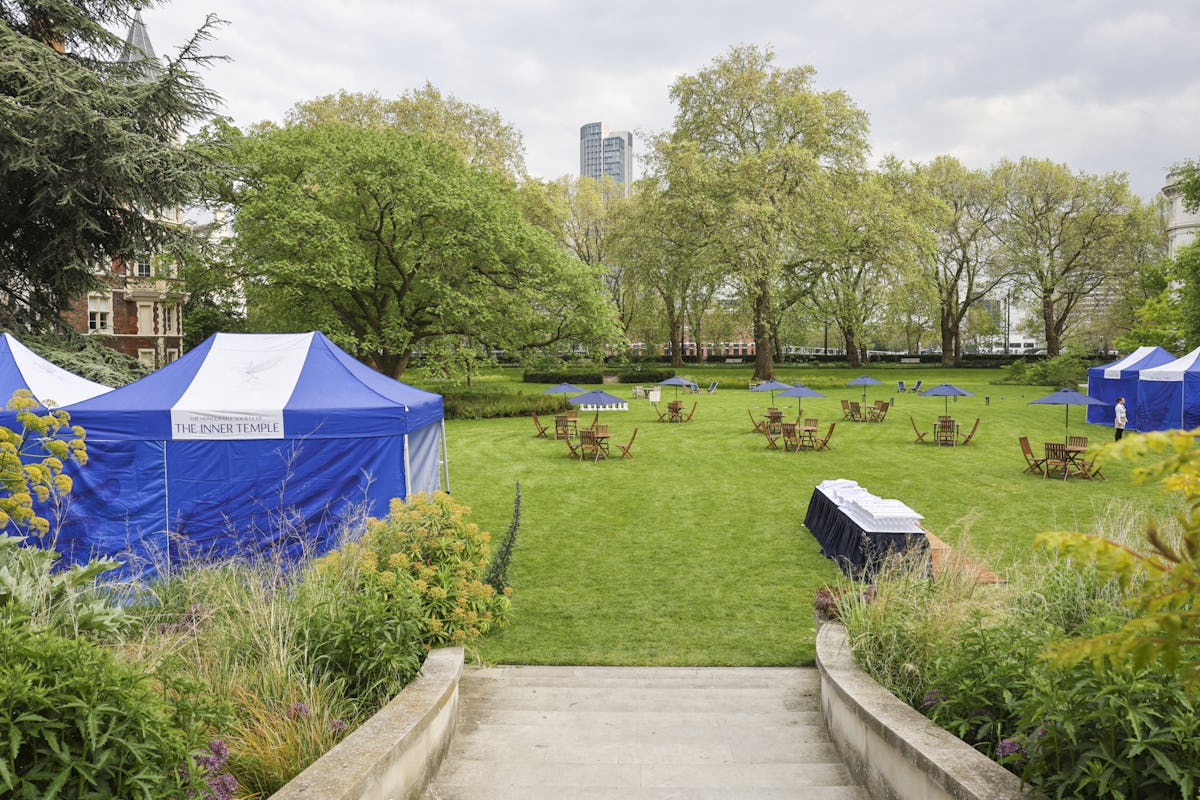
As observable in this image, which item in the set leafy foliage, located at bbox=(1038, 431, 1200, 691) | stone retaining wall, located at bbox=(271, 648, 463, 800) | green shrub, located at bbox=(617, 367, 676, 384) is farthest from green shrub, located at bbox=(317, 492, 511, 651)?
green shrub, located at bbox=(617, 367, 676, 384)

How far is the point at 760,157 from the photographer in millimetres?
36250

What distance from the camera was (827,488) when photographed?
11438 millimetres

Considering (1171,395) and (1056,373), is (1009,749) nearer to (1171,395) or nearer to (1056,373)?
(1171,395)

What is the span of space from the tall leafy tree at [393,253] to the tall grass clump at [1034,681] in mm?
22342

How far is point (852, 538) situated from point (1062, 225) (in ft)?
157

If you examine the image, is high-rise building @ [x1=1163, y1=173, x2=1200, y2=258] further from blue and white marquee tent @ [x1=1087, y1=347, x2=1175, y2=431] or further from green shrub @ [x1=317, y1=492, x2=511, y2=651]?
green shrub @ [x1=317, y1=492, x2=511, y2=651]

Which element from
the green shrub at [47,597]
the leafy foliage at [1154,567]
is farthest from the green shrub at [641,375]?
the leafy foliage at [1154,567]

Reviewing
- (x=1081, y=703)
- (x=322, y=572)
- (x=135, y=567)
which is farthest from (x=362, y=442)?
(x=1081, y=703)

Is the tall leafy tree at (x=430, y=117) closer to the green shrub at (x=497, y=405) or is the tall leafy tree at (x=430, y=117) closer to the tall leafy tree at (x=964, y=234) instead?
the green shrub at (x=497, y=405)

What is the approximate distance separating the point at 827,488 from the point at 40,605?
9606 millimetres

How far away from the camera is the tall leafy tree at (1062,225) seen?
46.9 meters

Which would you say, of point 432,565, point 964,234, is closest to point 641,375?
point 964,234

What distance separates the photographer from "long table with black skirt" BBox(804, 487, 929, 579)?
862cm

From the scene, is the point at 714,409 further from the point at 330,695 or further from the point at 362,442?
the point at 330,695
